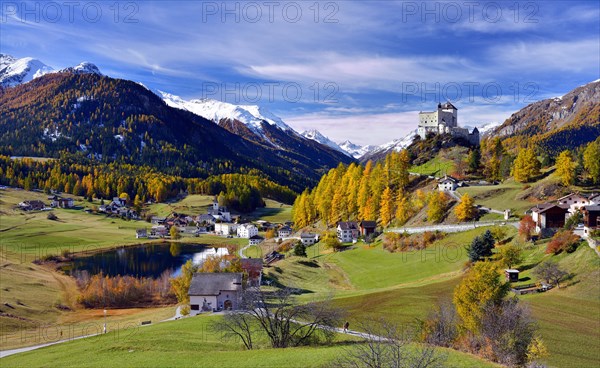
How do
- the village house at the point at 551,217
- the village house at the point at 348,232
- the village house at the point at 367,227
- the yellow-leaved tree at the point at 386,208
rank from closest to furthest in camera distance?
1. the village house at the point at 551,217
2. the village house at the point at 367,227
3. the yellow-leaved tree at the point at 386,208
4. the village house at the point at 348,232

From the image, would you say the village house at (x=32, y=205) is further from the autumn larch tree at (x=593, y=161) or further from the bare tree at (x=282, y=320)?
the autumn larch tree at (x=593, y=161)

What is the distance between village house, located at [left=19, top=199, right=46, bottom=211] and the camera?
168150 mm

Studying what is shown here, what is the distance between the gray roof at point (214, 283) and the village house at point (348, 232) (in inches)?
2068

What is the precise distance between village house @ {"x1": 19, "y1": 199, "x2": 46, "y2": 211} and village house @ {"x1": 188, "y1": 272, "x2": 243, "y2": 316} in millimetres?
143761

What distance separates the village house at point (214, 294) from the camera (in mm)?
57438

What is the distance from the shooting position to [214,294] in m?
57.3

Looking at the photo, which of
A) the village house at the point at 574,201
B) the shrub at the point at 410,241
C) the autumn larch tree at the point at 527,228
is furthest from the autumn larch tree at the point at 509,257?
the shrub at the point at 410,241

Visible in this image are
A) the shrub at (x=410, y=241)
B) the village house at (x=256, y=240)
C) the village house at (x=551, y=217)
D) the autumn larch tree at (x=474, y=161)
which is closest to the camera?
the village house at (x=551, y=217)

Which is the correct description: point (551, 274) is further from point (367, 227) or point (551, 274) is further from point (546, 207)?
point (367, 227)

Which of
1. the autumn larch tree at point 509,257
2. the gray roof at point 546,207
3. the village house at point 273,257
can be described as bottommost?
the village house at point 273,257

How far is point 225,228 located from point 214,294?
120914 mm

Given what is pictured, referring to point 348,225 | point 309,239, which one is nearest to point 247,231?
point 309,239

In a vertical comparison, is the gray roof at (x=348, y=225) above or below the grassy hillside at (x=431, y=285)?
above

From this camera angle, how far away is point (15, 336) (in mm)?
53812
